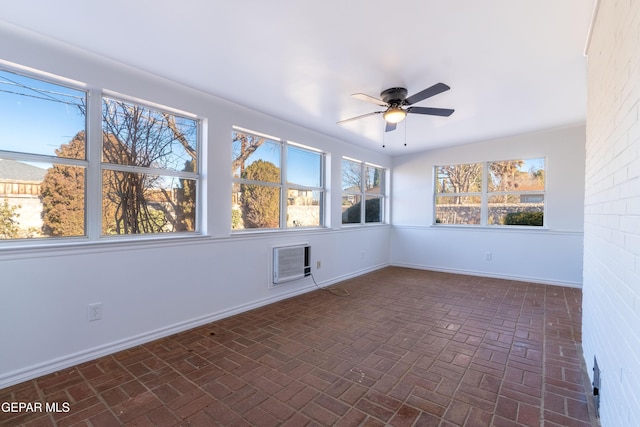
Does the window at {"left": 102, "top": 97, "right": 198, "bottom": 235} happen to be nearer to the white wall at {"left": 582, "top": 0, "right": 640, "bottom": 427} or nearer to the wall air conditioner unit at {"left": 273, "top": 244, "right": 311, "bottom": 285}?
the wall air conditioner unit at {"left": 273, "top": 244, "right": 311, "bottom": 285}

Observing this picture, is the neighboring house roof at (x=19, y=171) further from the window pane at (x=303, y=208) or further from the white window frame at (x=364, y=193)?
the white window frame at (x=364, y=193)

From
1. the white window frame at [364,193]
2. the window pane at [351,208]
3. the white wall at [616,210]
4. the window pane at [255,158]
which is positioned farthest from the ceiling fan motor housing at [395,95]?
the window pane at [351,208]

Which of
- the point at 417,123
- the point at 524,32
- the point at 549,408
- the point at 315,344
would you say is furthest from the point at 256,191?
the point at 549,408

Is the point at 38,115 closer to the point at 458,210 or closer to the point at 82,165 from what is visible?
the point at 82,165

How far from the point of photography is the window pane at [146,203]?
261 centimetres

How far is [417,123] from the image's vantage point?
4.17 meters

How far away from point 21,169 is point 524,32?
3.79m

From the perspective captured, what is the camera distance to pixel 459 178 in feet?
18.7

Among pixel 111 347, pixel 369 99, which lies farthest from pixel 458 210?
pixel 111 347

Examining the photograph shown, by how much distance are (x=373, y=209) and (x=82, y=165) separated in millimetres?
4882

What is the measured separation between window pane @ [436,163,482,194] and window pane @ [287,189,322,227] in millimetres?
2666

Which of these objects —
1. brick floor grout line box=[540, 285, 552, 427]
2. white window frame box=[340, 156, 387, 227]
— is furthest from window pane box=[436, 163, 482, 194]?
brick floor grout line box=[540, 285, 552, 427]

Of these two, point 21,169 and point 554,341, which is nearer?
point 21,169

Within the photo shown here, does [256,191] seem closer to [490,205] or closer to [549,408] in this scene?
[549,408]
